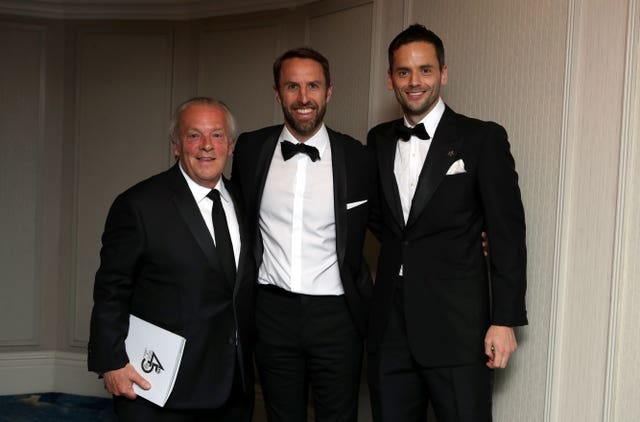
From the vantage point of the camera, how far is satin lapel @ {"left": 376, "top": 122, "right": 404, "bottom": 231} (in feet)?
7.97

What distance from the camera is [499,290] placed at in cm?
228

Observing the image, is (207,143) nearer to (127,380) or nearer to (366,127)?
(127,380)

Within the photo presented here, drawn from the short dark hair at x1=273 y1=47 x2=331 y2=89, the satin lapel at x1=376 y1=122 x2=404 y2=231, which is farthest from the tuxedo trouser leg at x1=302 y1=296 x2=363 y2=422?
the short dark hair at x1=273 y1=47 x2=331 y2=89

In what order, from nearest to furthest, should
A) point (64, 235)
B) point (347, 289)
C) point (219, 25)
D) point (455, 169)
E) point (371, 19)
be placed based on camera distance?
1. point (455, 169)
2. point (347, 289)
3. point (371, 19)
4. point (219, 25)
5. point (64, 235)

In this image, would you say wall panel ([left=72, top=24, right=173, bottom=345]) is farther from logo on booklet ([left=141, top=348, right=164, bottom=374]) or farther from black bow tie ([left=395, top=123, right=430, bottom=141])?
logo on booklet ([left=141, top=348, right=164, bottom=374])

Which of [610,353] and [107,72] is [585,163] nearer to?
[610,353]

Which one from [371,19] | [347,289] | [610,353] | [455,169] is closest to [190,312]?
[347,289]

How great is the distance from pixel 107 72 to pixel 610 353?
3498mm

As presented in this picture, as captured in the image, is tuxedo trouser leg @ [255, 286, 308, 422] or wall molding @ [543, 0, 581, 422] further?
tuxedo trouser leg @ [255, 286, 308, 422]

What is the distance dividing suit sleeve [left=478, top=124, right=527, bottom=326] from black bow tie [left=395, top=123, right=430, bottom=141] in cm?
22

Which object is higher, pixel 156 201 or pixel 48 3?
pixel 48 3

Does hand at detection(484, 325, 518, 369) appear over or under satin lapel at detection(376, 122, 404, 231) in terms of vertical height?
under

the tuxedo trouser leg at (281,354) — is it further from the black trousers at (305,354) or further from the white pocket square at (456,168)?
the white pocket square at (456,168)

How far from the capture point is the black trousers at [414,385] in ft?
7.59
